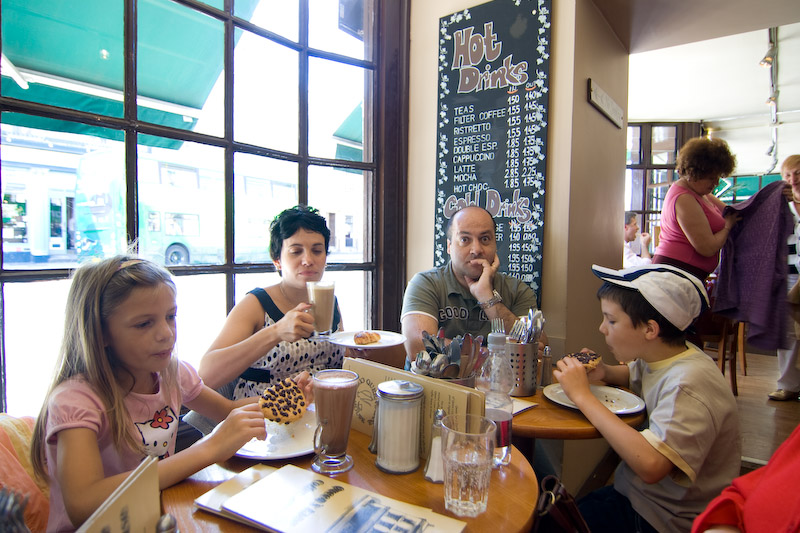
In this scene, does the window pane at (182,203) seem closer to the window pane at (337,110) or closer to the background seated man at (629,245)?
the window pane at (337,110)

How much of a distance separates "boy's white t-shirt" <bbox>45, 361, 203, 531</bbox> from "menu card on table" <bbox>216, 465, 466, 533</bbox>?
419 mm

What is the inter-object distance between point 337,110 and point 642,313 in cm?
191

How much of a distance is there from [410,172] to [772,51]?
4.89 m

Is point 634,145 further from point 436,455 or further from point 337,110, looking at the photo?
point 436,455

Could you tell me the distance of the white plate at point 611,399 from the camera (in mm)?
1508

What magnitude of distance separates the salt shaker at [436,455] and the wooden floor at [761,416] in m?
3.06

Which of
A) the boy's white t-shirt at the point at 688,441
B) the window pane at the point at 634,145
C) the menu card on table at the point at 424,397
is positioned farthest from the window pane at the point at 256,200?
the window pane at the point at 634,145

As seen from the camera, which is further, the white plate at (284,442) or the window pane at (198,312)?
the window pane at (198,312)

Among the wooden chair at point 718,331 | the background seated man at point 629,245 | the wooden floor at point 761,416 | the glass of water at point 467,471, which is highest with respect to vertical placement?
the background seated man at point 629,245

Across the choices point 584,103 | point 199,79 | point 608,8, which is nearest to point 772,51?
point 608,8

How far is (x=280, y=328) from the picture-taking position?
1634mm

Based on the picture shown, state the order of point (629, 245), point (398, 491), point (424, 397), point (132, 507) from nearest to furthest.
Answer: point (132, 507)
point (398, 491)
point (424, 397)
point (629, 245)

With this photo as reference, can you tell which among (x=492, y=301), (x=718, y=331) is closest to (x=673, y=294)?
(x=492, y=301)

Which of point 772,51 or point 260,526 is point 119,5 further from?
point 772,51
